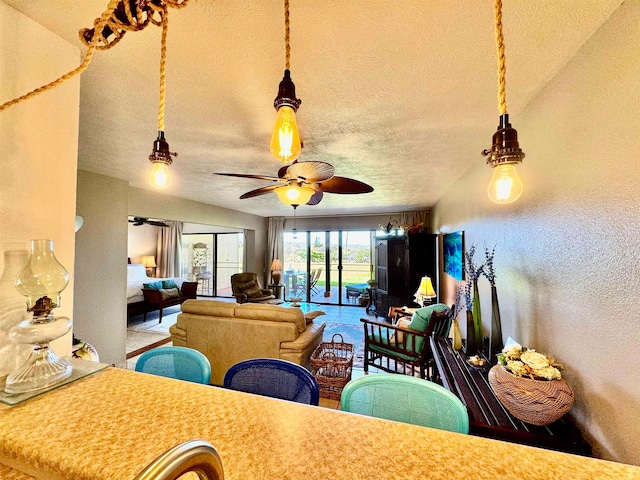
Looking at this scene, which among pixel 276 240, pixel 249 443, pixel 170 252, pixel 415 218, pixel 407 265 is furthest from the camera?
pixel 170 252

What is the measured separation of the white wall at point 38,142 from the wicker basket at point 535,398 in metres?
2.03

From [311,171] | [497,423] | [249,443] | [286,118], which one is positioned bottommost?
[497,423]

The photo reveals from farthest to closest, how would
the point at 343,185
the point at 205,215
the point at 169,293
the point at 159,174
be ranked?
the point at 169,293, the point at 205,215, the point at 343,185, the point at 159,174

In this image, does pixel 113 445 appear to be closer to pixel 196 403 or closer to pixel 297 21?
pixel 196 403

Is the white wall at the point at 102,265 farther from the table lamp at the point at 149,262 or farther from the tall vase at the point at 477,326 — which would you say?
the table lamp at the point at 149,262

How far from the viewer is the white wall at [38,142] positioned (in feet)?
3.07

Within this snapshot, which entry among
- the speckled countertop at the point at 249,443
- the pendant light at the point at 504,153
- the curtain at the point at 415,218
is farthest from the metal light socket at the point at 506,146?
the curtain at the point at 415,218

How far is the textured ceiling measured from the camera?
99cm

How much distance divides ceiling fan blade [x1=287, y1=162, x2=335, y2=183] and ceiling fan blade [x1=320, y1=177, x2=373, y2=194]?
305 mm

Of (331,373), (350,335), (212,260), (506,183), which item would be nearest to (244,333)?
(331,373)

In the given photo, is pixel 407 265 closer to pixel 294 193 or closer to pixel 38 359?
pixel 294 193

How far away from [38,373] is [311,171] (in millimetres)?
1552

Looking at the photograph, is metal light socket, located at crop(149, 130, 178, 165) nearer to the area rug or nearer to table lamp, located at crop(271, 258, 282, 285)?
the area rug

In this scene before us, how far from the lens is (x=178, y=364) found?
141cm
